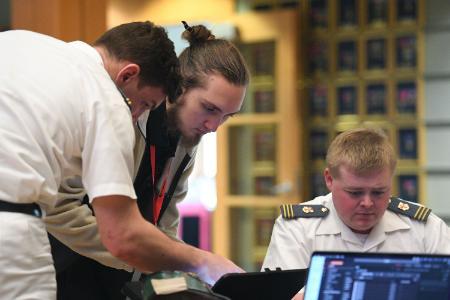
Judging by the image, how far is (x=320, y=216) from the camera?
1682mm

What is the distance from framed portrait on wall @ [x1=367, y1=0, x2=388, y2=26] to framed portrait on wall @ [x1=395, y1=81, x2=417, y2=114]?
1.34 ft

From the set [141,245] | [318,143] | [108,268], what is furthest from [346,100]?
[141,245]

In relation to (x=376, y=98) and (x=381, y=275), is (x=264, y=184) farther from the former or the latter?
(x=381, y=275)

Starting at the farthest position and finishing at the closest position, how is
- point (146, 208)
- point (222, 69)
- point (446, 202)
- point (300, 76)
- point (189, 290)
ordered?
point (300, 76) → point (446, 202) → point (146, 208) → point (222, 69) → point (189, 290)

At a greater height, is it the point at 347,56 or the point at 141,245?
the point at 347,56

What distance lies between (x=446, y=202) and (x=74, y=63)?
9.90 ft

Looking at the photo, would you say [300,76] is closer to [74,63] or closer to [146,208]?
[146,208]

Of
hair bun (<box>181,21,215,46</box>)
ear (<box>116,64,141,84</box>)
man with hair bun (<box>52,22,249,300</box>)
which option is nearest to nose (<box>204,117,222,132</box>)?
man with hair bun (<box>52,22,249,300</box>)

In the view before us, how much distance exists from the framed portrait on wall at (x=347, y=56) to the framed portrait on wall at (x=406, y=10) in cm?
32

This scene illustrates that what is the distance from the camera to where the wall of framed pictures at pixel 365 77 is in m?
3.76

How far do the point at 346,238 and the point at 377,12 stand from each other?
8.31 ft

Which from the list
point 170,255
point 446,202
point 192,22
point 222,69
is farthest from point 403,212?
point 192,22

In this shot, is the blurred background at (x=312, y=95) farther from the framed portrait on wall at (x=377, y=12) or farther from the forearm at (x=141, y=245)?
the forearm at (x=141, y=245)

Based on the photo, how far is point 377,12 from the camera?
3.83 metres
